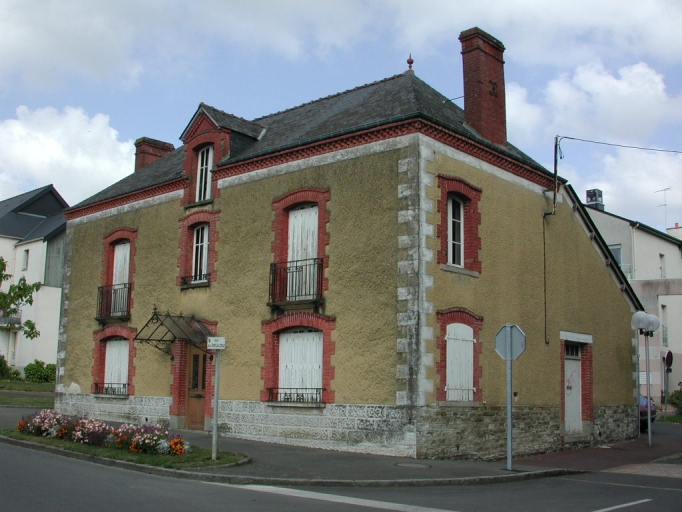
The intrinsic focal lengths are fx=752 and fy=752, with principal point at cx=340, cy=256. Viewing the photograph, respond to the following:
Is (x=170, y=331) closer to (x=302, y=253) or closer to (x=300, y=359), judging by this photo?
(x=300, y=359)

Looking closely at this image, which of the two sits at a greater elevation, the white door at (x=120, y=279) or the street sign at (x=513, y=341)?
the white door at (x=120, y=279)

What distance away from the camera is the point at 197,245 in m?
20.1

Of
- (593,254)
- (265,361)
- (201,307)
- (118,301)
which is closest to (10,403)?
(118,301)

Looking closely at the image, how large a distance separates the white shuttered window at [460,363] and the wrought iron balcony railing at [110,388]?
994cm

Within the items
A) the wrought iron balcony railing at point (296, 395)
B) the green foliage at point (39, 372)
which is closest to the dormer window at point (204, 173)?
the wrought iron balcony railing at point (296, 395)

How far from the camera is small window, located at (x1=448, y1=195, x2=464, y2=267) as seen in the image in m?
16.3

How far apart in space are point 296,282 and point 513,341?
5360 mm

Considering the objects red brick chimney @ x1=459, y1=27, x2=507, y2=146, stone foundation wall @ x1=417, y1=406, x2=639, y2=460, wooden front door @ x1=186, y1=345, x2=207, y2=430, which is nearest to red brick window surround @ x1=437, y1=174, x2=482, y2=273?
red brick chimney @ x1=459, y1=27, x2=507, y2=146

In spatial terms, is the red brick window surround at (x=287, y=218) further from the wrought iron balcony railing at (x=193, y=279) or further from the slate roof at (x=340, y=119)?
the wrought iron balcony railing at (x=193, y=279)

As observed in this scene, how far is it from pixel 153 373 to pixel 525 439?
9.74m

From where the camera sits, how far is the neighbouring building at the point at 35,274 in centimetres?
4079

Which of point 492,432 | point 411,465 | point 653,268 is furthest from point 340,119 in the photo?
point 653,268

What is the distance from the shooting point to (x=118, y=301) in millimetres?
21578

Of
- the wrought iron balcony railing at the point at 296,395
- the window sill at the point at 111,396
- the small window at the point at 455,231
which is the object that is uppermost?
the small window at the point at 455,231
